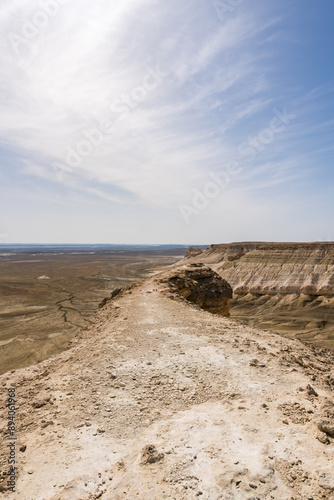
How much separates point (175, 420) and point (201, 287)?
35.9 feet

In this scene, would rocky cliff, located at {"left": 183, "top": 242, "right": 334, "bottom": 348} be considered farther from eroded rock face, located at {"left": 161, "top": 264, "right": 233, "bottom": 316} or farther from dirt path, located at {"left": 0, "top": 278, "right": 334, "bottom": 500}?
dirt path, located at {"left": 0, "top": 278, "right": 334, "bottom": 500}

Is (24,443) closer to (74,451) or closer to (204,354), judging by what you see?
(74,451)

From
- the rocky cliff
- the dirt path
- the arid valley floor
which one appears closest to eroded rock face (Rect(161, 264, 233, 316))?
the arid valley floor

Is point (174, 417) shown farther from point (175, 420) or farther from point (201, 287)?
point (201, 287)

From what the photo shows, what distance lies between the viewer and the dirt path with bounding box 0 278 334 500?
3.31m

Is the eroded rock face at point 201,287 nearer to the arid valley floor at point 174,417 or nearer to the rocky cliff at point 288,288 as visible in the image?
the arid valley floor at point 174,417

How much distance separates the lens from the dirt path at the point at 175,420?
3311 mm

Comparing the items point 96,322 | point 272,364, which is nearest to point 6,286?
point 96,322

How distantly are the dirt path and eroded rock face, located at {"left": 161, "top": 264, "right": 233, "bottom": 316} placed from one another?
258 inches

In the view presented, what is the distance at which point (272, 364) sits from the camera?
616 centimetres

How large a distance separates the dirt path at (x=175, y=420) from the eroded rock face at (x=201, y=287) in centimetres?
655

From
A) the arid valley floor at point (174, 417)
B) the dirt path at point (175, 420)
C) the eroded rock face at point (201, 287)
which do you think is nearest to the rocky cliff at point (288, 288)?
the eroded rock face at point (201, 287)

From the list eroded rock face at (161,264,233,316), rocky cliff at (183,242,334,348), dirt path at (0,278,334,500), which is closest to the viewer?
dirt path at (0,278,334,500)

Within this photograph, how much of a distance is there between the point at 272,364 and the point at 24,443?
5.05 m
